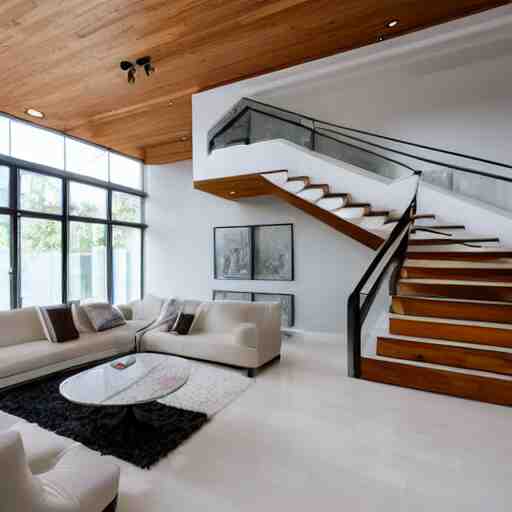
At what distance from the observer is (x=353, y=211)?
425 centimetres

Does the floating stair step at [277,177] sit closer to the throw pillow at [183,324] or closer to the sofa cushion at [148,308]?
the throw pillow at [183,324]

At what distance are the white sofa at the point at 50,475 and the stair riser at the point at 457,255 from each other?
14.1 feet

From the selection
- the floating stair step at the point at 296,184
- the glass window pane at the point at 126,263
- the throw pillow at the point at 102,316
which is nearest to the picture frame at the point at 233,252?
the floating stair step at the point at 296,184

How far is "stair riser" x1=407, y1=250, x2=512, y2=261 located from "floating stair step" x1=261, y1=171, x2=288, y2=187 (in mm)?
2155

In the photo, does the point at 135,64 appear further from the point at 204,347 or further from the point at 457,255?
the point at 457,255

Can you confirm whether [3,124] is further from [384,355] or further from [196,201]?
[384,355]

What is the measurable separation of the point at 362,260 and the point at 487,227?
1874 mm

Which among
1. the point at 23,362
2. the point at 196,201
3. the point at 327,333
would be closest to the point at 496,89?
the point at 327,333

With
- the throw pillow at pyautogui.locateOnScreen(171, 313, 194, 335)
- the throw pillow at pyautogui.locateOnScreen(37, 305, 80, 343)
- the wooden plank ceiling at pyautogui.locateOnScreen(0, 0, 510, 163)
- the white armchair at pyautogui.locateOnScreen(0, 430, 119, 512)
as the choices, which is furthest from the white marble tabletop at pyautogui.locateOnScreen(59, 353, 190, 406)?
the wooden plank ceiling at pyautogui.locateOnScreen(0, 0, 510, 163)

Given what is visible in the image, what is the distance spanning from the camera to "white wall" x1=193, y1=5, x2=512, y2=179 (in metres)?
3.97

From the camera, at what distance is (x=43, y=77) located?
431cm

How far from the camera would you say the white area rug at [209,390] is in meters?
2.86

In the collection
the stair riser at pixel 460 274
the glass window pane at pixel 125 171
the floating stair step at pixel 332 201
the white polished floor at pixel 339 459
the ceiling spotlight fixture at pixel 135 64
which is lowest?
the white polished floor at pixel 339 459

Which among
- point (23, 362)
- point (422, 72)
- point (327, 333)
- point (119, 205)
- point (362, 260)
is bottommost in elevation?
point (327, 333)
